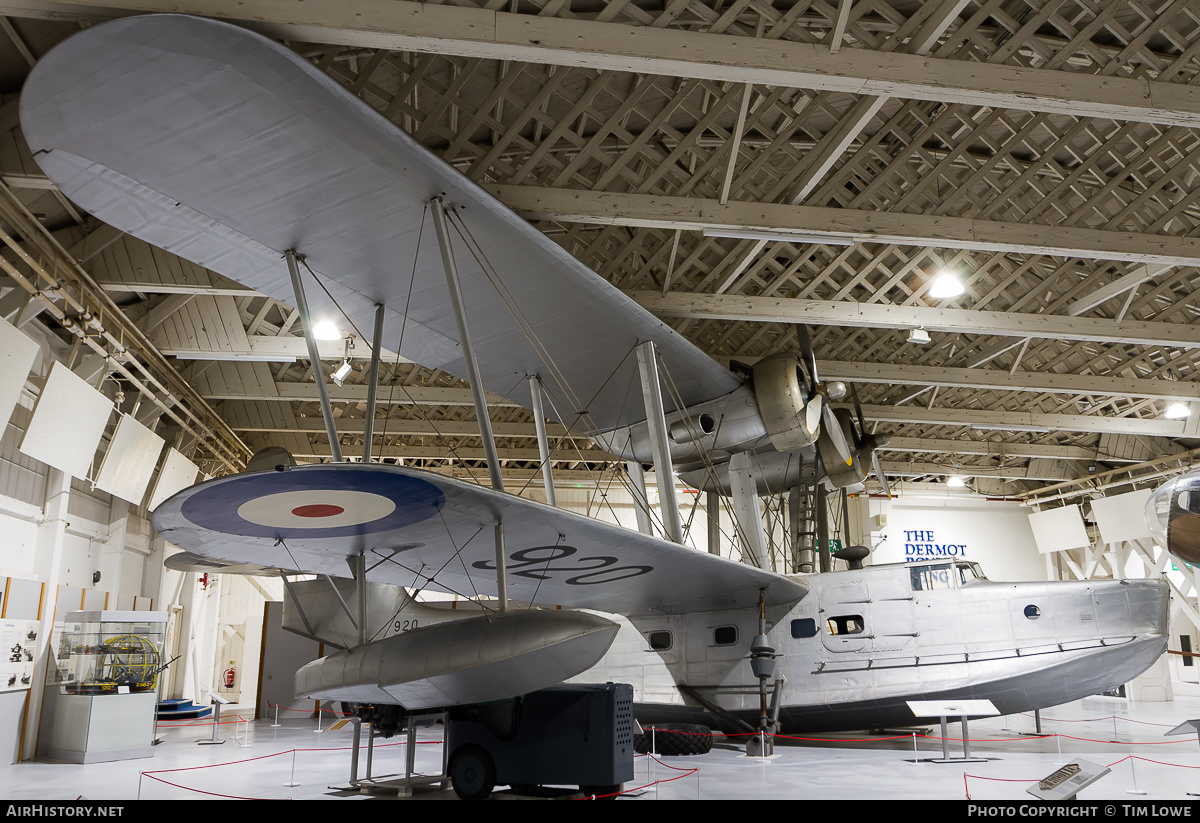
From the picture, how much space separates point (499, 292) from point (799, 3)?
3.92 meters

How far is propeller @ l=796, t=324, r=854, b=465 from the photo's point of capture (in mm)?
11328

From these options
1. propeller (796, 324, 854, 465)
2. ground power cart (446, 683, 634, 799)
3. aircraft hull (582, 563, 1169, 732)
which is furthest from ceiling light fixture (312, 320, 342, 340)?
propeller (796, 324, 854, 465)

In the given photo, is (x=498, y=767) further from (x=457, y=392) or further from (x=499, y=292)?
(x=457, y=392)

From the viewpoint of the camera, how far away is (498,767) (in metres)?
7.07

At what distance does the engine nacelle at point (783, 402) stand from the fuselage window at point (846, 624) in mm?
2383

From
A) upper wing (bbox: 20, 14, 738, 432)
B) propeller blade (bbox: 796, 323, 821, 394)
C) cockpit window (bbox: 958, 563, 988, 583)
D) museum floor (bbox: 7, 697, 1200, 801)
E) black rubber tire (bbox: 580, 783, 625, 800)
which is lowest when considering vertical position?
museum floor (bbox: 7, 697, 1200, 801)

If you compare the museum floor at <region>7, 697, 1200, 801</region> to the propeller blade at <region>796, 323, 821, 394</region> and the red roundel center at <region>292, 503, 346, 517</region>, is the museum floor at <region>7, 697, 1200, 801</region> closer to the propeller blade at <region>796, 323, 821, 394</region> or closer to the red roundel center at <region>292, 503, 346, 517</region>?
the red roundel center at <region>292, 503, 346, 517</region>

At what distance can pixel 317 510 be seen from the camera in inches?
219

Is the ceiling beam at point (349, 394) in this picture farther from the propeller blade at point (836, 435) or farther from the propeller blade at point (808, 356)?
the propeller blade at point (836, 435)

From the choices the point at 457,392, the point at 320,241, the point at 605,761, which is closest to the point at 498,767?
the point at 605,761

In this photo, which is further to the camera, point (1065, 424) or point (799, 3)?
point (1065, 424)

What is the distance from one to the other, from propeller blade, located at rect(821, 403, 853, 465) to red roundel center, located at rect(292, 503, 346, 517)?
868 cm

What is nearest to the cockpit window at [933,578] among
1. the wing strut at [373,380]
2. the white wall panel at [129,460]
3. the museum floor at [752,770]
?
the museum floor at [752,770]

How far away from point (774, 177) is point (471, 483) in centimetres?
817
